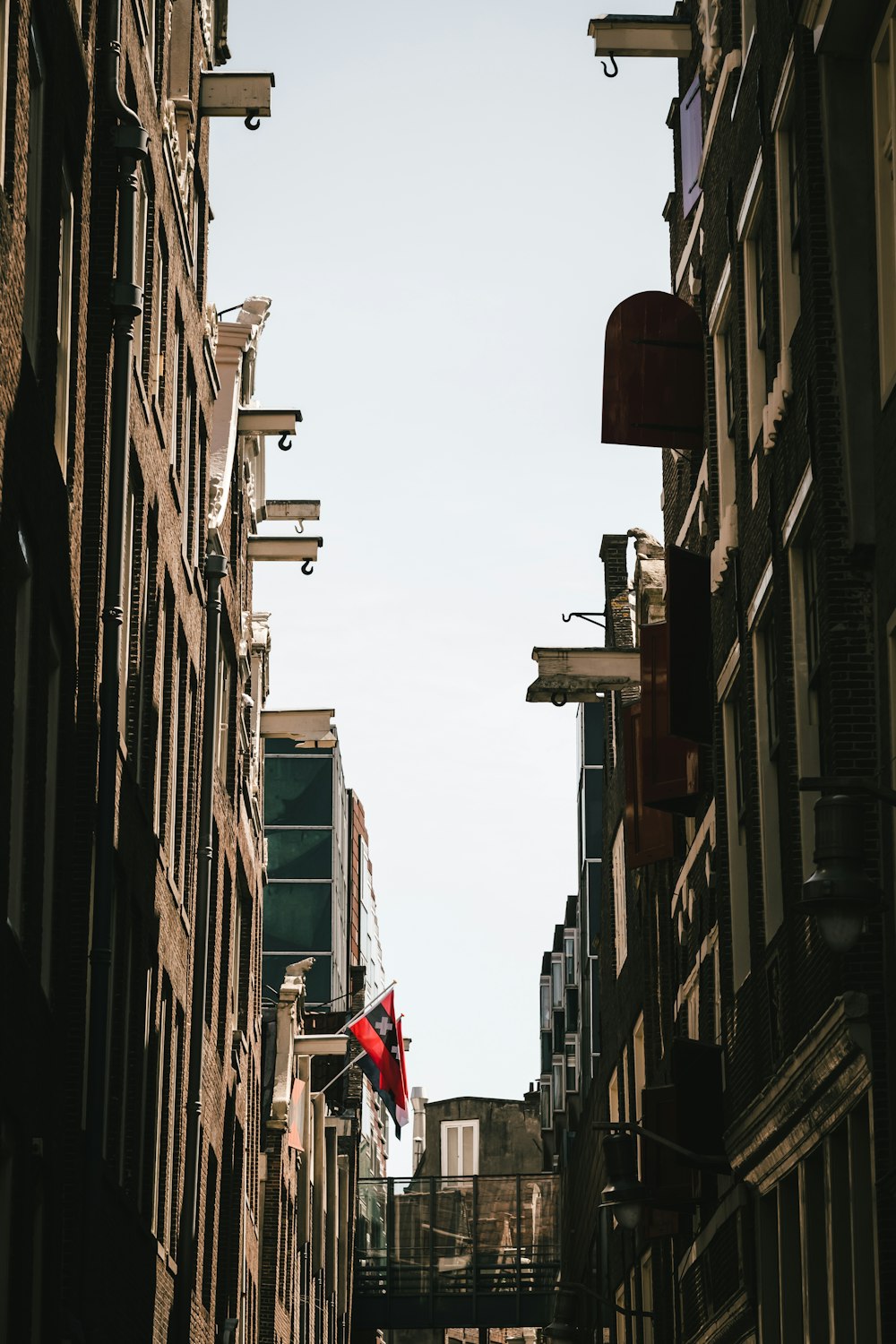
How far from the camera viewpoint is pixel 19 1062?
1670 cm

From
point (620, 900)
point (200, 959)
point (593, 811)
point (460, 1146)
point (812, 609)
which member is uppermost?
point (593, 811)

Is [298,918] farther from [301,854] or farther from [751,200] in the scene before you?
[751,200]

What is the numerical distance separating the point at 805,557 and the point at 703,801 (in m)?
9.92

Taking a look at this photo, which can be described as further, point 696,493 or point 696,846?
point 696,846

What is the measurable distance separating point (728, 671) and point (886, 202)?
9.04 m

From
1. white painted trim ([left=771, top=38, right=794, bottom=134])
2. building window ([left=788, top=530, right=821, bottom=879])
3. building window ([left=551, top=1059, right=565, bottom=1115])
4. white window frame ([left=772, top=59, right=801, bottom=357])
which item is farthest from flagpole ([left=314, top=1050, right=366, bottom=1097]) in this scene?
white painted trim ([left=771, top=38, right=794, bottom=134])

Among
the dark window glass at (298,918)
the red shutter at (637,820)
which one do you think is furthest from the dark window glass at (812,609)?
the dark window glass at (298,918)

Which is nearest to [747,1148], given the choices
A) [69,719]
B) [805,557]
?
[805,557]

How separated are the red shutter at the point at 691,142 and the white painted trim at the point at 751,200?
18.6 ft

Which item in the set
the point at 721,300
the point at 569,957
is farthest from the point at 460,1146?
the point at 721,300

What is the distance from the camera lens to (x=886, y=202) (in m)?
16.1

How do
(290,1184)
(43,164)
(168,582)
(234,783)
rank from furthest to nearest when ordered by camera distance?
1. (290,1184)
2. (234,783)
3. (168,582)
4. (43,164)

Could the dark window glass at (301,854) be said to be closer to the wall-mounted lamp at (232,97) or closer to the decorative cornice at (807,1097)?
the wall-mounted lamp at (232,97)

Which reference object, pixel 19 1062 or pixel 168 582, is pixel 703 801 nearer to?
pixel 168 582
